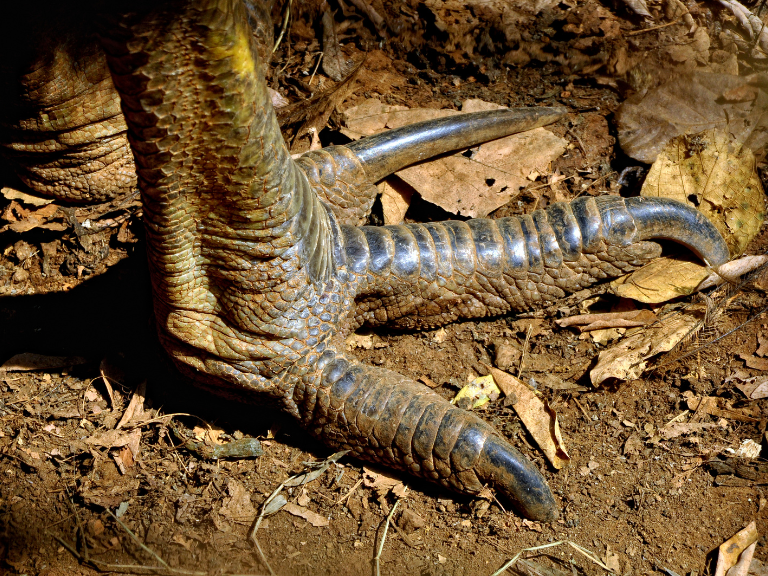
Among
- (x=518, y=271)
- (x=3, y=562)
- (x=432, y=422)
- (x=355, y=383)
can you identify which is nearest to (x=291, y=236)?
(x=355, y=383)

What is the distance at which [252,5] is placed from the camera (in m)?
3.37

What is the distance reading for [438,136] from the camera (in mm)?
3098

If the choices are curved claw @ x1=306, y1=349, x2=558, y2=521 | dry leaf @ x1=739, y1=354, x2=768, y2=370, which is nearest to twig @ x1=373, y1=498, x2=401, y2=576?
curved claw @ x1=306, y1=349, x2=558, y2=521

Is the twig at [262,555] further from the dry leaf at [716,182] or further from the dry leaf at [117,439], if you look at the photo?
the dry leaf at [716,182]

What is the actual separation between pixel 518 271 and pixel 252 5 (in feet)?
6.51

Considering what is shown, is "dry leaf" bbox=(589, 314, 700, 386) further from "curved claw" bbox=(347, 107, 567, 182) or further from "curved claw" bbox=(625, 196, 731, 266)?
"curved claw" bbox=(347, 107, 567, 182)

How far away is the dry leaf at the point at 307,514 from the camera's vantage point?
228cm

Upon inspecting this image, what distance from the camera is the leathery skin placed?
62.0 inches

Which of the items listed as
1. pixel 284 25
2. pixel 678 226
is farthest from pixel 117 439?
pixel 284 25

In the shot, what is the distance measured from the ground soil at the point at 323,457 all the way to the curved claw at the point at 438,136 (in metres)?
0.24

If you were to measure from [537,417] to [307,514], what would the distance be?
919 millimetres

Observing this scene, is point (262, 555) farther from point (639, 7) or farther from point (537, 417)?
point (639, 7)

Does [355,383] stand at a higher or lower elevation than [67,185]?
lower

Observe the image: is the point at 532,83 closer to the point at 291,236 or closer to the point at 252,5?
the point at 252,5
